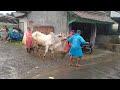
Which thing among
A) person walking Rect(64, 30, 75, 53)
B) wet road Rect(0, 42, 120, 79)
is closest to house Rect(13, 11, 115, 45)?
person walking Rect(64, 30, 75, 53)

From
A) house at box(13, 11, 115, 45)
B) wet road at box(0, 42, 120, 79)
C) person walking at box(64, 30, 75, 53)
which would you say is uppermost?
house at box(13, 11, 115, 45)

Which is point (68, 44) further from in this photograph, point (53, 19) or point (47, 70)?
point (53, 19)

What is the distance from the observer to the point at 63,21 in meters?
14.0

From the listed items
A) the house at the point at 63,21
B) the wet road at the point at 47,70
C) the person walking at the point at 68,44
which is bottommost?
the wet road at the point at 47,70

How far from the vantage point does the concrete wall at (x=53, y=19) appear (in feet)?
46.0

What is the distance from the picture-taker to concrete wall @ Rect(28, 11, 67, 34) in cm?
1402

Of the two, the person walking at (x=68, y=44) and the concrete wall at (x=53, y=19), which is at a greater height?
the concrete wall at (x=53, y=19)

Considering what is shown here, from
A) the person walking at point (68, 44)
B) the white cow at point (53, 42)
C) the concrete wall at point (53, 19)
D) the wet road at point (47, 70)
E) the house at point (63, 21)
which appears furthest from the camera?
the concrete wall at point (53, 19)

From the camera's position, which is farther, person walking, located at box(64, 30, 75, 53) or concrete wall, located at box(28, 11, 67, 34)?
concrete wall, located at box(28, 11, 67, 34)

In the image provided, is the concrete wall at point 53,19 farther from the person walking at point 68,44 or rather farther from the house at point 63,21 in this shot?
the person walking at point 68,44

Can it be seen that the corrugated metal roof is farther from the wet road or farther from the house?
the wet road

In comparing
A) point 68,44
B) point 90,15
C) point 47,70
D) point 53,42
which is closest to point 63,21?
point 90,15

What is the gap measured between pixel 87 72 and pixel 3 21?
52.8 feet

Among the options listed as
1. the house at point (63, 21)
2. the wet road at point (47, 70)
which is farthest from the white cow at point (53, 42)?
the house at point (63, 21)
